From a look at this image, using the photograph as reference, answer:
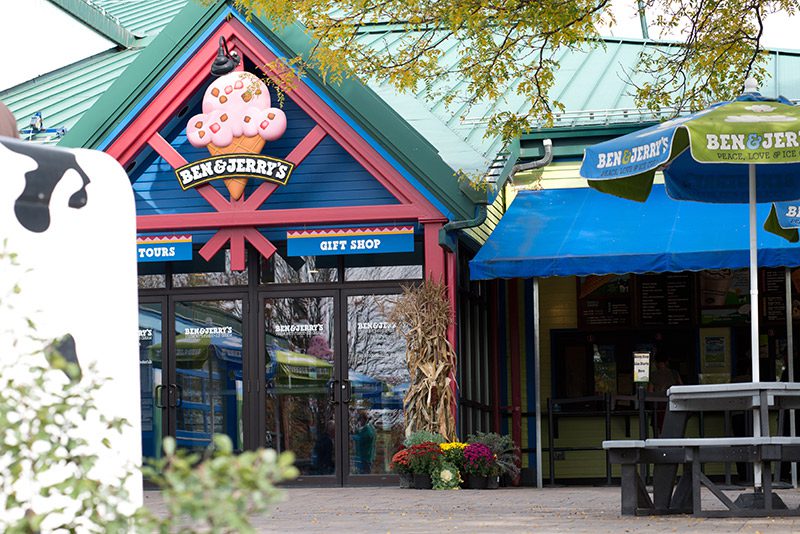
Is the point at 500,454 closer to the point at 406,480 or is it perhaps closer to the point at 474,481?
the point at 474,481

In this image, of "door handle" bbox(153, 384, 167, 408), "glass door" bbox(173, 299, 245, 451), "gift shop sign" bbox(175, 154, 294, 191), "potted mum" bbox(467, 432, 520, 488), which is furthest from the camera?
"door handle" bbox(153, 384, 167, 408)

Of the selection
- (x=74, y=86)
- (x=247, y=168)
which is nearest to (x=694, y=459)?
(x=247, y=168)

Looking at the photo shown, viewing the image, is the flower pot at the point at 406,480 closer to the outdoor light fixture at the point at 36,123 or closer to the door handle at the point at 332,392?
the door handle at the point at 332,392

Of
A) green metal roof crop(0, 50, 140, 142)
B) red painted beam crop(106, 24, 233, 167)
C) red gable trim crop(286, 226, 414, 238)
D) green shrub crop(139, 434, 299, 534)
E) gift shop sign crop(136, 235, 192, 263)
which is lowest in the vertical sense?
green shrub crop(139, 434, 299, 534)

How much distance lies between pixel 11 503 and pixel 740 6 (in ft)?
38.1

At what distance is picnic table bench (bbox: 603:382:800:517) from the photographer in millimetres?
8164

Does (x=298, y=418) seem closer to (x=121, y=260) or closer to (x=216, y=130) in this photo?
(x=216, y=130)

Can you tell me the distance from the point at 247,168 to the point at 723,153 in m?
6.85

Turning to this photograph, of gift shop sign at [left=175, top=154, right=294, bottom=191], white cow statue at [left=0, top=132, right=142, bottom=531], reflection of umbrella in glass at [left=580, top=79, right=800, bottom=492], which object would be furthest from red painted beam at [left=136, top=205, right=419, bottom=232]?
white cow statue at [left=0, top=132, right=142, bottom=531]

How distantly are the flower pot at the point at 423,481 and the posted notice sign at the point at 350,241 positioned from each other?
96.4 inches

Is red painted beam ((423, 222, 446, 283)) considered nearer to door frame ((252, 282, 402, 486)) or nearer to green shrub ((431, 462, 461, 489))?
door frame ((252, 282, 402, 486))

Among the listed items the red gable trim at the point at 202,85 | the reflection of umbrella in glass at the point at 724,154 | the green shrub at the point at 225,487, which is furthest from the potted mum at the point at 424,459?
the green shrub at the point at 225,487

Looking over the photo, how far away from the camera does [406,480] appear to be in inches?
523

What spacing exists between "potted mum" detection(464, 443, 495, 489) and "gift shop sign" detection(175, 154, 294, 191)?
3531mm
